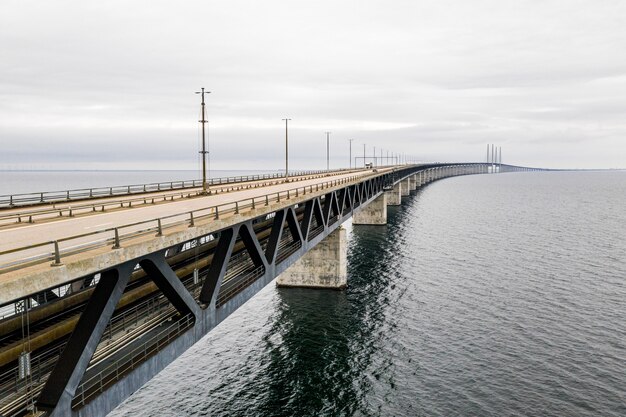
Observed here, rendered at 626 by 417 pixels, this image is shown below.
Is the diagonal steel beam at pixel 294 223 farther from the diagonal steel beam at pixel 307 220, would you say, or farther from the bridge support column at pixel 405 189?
the bridge support column at pixel 405 189

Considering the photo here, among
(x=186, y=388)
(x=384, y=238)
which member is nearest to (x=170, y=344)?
(x=186, y=388)

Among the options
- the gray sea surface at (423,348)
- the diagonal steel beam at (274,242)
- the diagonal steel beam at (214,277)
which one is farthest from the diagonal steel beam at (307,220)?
the diagonal steel beam at (214,277)

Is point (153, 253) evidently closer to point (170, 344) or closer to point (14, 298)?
point (170, 344)

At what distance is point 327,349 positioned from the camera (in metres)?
35.7

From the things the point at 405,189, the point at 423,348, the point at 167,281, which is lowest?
the point at 423,348

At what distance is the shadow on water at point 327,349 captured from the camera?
28.2 metres

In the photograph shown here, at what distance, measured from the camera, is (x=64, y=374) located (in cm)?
1179

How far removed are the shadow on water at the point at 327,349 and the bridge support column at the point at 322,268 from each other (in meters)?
1.10

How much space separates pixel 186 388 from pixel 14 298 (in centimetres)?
2236

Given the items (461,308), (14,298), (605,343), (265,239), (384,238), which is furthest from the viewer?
(384,238)

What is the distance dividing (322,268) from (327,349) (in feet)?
50.2

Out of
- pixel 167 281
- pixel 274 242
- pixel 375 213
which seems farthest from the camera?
pixel 375 213

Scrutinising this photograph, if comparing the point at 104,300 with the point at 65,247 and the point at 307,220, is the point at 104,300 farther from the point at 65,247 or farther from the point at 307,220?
the point at 307,220

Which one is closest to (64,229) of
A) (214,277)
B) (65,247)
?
(65,247)
